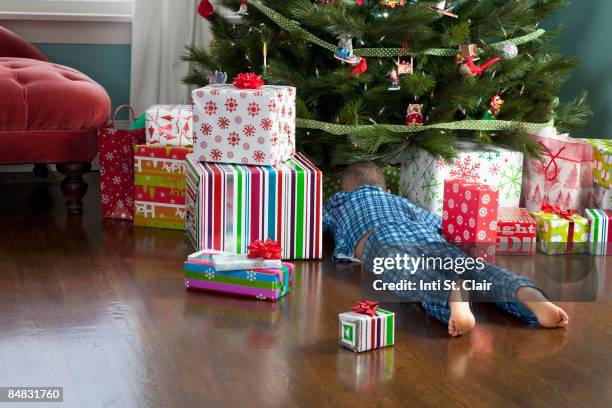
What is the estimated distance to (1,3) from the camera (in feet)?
12.7

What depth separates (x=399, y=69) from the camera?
2.91 meters

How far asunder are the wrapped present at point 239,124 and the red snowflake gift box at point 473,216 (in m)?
0.51

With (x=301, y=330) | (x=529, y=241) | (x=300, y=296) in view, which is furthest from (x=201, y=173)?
(x=529, y=241)

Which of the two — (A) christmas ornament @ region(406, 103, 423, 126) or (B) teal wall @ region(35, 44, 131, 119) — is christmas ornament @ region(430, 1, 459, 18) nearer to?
(A) christmas ornament @ region(406, 103, 423, 126)

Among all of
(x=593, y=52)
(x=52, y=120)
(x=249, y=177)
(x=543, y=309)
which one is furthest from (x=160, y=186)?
(x=593, y=52)

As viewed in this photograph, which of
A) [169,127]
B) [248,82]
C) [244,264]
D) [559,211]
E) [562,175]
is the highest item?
A: [248,82]

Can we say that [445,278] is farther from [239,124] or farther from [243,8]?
Answer: [243,8]

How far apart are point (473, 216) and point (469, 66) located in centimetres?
66

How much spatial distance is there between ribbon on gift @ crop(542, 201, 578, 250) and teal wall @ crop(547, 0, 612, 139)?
23.7 inches

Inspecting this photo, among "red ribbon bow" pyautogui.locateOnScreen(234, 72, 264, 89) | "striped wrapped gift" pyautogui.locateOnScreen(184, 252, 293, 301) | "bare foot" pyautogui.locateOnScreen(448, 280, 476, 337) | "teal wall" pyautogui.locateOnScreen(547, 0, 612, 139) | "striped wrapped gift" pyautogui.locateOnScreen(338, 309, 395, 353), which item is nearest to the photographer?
"striped wrapped gift" pyautogui.locateOnScreen(338, 309, 395, 353)

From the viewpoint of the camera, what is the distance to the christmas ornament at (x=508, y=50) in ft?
9.73

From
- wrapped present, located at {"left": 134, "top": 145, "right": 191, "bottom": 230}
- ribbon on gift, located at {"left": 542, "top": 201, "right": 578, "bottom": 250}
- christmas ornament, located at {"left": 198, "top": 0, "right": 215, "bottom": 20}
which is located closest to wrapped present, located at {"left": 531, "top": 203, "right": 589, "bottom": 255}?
ribbon on gift, located at {"left": 542, "top": 201, "right": 578, "bottom": 250}

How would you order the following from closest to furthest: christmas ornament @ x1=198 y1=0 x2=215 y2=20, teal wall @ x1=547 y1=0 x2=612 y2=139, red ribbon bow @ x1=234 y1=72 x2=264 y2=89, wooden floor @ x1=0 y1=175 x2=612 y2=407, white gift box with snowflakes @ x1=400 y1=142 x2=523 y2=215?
wooden floor @ x1=0 y1=175 x2=612 y2=407, red ribbon bow @ x1=234 y1=72 x2=264 y2=89, white gift box with snowflakes @ x1=400 y1=142 x2=523 y2=215, christmas ornament @ x1=198 y1=0 x2=215 y2=20, teal wall @ x1=547 y1=0 x2=612 y2=139

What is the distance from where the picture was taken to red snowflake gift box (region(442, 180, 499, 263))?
97.4 inches
